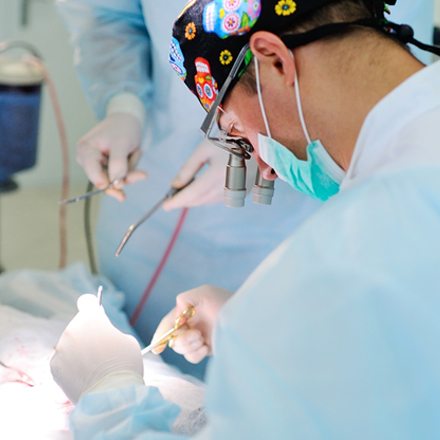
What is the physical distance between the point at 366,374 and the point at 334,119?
352mm

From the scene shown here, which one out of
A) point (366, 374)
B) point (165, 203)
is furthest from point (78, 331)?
point (366, 374)

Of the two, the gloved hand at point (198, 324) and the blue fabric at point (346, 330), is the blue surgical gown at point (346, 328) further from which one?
the gloved hand at point (198, 324)

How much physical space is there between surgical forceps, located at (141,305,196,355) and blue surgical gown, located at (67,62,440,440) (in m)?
0.61

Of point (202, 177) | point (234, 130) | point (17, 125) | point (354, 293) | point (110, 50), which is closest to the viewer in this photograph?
point (354, 293)

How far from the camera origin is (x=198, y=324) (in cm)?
143

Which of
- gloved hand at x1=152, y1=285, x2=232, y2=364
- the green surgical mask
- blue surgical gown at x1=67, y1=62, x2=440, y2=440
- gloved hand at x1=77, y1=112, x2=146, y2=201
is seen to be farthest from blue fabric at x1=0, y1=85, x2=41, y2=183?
blue surgical gown at x1=67, y1=62, x2=440, y2=440

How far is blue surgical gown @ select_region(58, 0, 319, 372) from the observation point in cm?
170

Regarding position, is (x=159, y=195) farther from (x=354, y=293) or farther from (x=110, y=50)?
(x=354, y=293)

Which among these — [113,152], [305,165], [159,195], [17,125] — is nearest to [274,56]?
[305,165]

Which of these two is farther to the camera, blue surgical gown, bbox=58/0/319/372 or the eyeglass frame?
blue surgical gown, bbox=58/0/319/372

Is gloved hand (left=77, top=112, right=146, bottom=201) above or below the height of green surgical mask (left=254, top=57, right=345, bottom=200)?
below

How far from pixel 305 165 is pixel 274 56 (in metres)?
0.16

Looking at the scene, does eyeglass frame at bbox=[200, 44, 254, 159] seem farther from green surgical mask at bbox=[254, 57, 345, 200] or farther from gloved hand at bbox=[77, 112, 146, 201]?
gloved hand at bbox=[77, 112, 146, 201]

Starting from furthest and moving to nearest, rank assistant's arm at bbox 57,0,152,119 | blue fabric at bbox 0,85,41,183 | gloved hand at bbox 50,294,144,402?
1. blue fabric at bbox 0,85,41,183
2. assistant's arm at bbox 57,0,152,119
3. gloved hand at bbox 50,294,144,402
